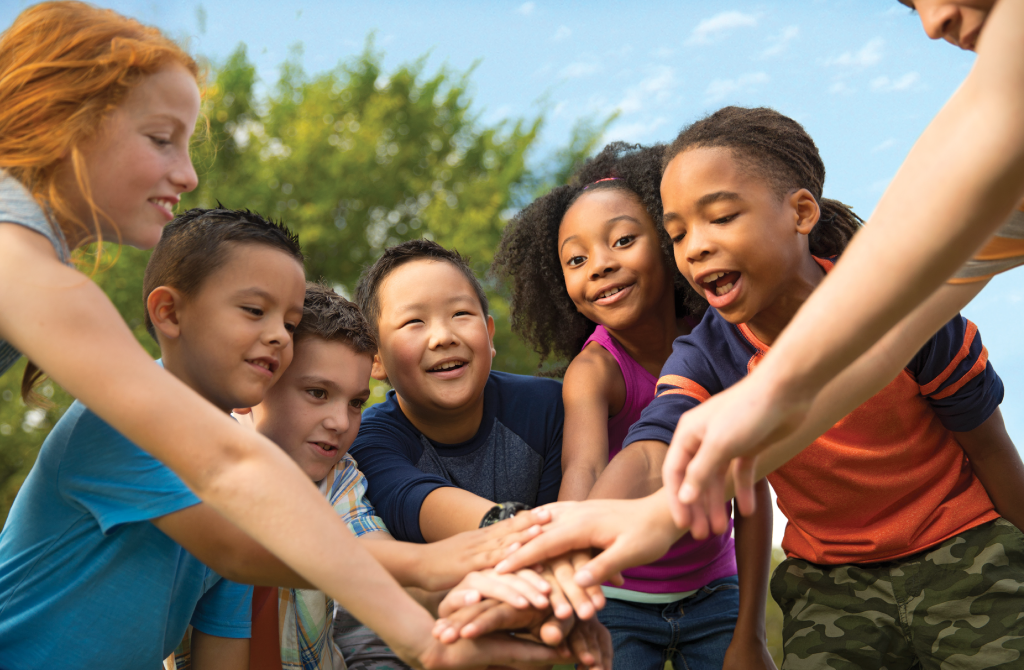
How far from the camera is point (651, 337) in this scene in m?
3.31

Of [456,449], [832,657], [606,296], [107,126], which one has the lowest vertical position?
[832,657]

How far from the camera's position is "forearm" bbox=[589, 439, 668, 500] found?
8.25 feet

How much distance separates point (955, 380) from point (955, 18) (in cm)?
132

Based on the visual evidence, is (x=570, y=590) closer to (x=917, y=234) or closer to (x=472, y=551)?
(x=472, y=551)

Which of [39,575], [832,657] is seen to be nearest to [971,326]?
[832,657]

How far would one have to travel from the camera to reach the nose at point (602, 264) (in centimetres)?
320

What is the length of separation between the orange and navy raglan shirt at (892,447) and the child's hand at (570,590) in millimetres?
558

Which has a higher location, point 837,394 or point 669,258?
point 669,258

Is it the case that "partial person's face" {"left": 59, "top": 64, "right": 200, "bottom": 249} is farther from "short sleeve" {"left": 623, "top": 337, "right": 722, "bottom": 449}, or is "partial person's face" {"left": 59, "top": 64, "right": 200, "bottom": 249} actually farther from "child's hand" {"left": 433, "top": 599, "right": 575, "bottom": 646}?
"short sleeve" {"left": 623, "top": 337, "right": 722, "bottom": 449}

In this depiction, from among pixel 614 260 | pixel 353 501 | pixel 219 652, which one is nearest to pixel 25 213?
pixel 353 501

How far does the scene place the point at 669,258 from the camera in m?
3.30

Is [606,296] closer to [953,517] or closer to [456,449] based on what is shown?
[456,449]

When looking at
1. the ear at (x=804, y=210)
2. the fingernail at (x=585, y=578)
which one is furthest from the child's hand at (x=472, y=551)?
the ear at (x=804, y=210)

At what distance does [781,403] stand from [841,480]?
56.1 inches
